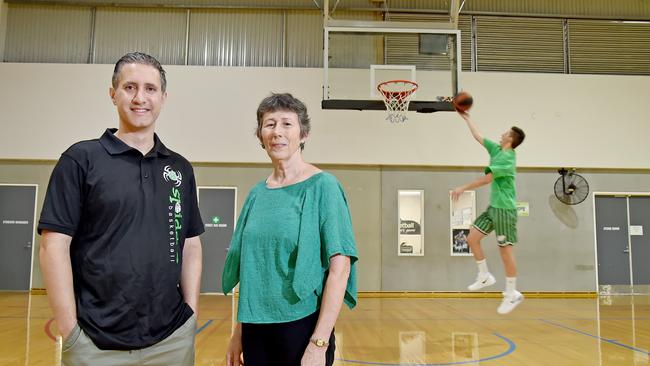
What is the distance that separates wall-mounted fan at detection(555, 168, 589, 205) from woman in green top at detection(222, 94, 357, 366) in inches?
408

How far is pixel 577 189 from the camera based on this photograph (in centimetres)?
1078

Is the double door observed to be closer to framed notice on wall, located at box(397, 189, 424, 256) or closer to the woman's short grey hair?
framed notice on wall, located at box(397, 189, 424, 256)

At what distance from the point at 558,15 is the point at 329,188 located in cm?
1200

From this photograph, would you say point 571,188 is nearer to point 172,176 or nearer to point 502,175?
point 502,175

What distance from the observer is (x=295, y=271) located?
1.59 metres

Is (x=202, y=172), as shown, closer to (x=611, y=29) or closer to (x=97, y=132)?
(x=97, y=132)

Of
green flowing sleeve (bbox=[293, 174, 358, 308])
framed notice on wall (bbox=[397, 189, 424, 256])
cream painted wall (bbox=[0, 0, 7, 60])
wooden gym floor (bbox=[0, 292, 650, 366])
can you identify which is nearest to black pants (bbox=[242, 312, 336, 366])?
green flowing sleeve (bbox=[293, 174, 358, 308])

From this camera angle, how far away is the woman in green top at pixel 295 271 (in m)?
1.60

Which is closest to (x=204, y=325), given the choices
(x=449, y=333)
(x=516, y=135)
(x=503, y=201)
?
(x=449, y=333)

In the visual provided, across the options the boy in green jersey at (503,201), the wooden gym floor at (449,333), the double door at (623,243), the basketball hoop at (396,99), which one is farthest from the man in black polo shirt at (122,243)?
the double door at (623,243)

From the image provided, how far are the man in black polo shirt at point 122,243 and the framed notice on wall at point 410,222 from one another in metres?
9.19

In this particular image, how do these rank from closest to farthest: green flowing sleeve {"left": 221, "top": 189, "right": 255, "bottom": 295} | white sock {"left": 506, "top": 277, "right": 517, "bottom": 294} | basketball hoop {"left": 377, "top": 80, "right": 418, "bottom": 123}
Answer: green flowing sleeve {"left": 221, "top": 189, "right": 255, "bottom": 295}
white sock {"left": 506, "top": 277, "right": 517, "bottom": 294}
basketball hoop {"left": 377, "top": 80, "right": 418, "bottom": 123}

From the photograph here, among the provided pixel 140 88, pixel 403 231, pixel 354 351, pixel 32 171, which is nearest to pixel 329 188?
pixel 140 88

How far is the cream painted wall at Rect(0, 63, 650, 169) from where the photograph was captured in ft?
34.5
